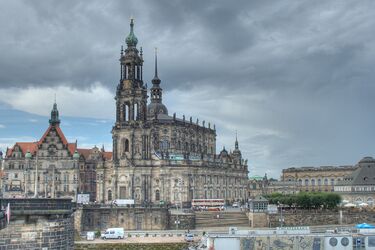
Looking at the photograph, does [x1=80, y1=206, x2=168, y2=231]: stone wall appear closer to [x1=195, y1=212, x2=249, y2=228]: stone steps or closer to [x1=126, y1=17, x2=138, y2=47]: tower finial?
[x1=195, y1=212, x2=249, y2=228]: stone steps

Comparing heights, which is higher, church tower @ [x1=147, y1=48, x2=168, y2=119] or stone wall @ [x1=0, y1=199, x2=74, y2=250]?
church tower @ [x1=147, y1=48, x2=168, y2=119]

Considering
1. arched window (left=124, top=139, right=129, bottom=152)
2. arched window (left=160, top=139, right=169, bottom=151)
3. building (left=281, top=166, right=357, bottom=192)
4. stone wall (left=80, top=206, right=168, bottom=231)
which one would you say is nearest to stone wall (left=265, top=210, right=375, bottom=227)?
stone wall (left=80, top=206, right=168, bottom=231)

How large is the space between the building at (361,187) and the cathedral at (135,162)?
21.5m

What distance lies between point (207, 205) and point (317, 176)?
62.6m

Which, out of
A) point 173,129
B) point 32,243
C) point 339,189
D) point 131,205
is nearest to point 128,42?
point 173,129

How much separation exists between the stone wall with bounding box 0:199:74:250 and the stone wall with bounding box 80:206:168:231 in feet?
175

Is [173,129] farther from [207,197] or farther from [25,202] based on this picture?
[25,202]

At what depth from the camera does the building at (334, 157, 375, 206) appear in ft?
386

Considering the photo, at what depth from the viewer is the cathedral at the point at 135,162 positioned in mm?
99938


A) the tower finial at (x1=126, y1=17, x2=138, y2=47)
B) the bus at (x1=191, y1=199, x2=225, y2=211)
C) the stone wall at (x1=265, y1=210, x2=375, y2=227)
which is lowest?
the stone wall at (x1=265, y1=210, x2=375, y2=227)

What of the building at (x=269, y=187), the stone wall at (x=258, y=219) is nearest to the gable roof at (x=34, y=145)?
the stone wall at (x=258, y=219)

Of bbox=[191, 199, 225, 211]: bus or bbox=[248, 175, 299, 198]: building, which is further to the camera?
bbox=[248, 175, 299, 198]: building

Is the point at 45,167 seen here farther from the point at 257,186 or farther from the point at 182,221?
the point at 257,186

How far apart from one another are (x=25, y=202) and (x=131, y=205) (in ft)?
192
